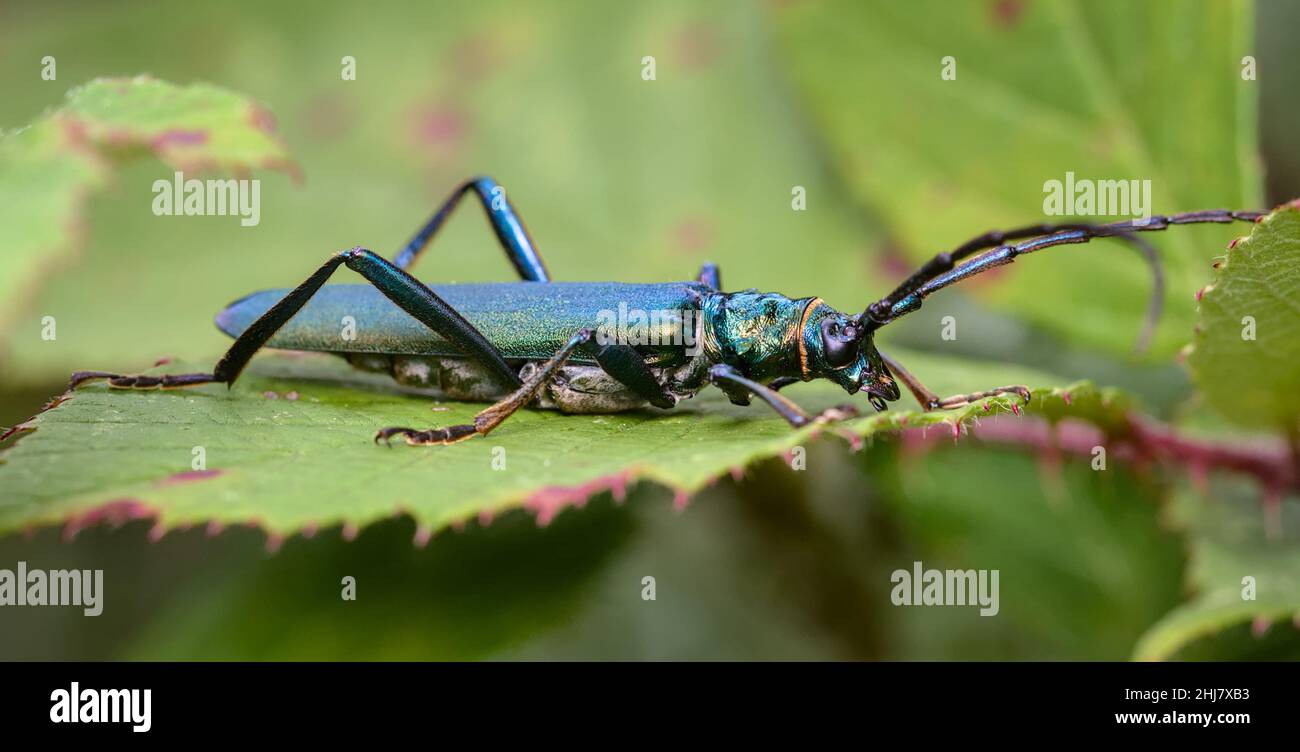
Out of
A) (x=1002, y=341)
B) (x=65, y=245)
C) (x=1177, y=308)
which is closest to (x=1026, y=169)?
(x=1177, y=308)

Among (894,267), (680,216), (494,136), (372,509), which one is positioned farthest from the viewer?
(494,136)

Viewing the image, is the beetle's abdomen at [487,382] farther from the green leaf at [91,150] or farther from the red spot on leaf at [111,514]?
the red spot on leaf at [111,514]

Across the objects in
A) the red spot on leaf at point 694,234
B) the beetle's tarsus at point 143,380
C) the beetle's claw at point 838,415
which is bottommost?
the beetle's claw at point 838,415

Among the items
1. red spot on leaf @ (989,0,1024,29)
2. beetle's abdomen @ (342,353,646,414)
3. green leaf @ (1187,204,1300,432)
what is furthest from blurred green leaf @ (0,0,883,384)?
green leaf @ (1187,204,1300,432)

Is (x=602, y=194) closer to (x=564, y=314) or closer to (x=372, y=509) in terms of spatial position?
(x=564, y=314)

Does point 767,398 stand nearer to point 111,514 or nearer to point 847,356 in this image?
point 847,356

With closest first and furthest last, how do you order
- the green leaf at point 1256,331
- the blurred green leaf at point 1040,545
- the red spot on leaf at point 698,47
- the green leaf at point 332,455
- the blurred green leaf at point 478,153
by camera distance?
the green leaf at point 332,455 → the green leaf at point 1256,331 → the blurred green leaf at point 1040,545 → the blurred green leaf at point 478,153 → the red spot on leaf at point 698,47

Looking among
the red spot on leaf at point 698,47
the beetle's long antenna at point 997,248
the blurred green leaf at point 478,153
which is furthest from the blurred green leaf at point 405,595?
the red spot on leaf at point 698,47
